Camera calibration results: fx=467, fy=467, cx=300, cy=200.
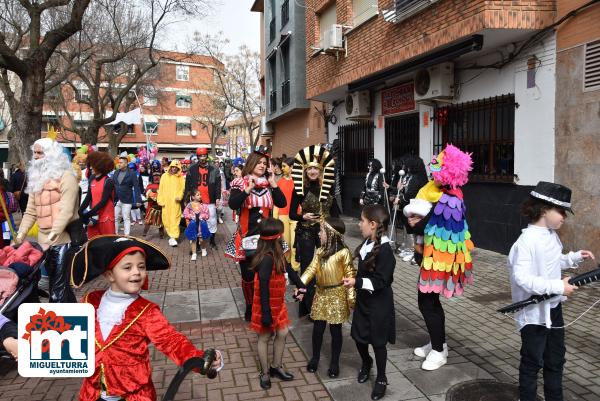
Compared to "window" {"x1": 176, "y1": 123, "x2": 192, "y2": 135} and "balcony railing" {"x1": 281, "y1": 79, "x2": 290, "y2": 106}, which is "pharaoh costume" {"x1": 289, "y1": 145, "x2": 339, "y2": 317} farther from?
"window" {"x1": 176, "y1": 123, "x2": 192, "y2": 135}

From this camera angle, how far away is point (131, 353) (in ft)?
8.06

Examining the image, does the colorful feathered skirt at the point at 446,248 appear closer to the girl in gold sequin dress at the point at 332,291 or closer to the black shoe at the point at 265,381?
the girl in gold sequin dress at the point at 332,291

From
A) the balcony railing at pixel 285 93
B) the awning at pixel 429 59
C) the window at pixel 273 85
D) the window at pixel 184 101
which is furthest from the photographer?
the window at pixel 184 101

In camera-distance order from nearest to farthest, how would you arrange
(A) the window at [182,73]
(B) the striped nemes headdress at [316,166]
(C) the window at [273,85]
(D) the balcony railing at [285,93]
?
(B) the striped nemes headdress at [316,166] → (D) the balcony railing at [285,93] → (C) the window at [273,85] → (A) the window at [182,73]

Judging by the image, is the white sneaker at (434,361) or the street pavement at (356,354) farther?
the white sneaker at (434,361)

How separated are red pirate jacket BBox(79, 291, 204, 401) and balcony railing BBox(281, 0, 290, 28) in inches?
759

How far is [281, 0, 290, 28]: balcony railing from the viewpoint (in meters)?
19.9

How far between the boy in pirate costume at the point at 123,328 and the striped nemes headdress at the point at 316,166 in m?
3.13

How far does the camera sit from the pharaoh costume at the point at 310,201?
5.35 m

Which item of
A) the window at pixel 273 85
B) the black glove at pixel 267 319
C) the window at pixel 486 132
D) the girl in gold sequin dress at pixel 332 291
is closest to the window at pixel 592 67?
the window at pixel 486 132

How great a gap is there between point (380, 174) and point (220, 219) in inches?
265

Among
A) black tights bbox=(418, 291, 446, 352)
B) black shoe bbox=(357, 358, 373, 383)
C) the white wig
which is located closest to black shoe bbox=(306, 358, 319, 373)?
black shoe bbox=(357, 358, 373, 383)

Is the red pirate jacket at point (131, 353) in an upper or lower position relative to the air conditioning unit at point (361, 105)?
lower

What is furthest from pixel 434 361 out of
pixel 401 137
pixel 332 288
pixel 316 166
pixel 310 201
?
pixel 401 137
